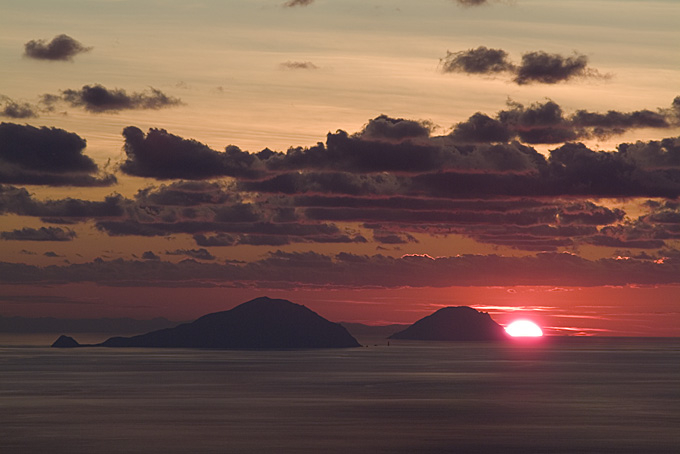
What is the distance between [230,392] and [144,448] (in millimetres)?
80897

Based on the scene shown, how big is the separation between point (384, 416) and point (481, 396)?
49580mm

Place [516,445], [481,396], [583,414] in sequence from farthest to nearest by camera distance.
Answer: [481,396]
[583,414]
[516,445]

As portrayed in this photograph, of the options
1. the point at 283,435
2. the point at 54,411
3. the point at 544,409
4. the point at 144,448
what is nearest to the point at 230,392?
the point at 54,411

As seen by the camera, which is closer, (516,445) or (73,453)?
(73,453)

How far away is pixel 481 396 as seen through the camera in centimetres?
17450

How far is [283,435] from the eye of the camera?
109m

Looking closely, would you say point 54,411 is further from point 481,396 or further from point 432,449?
point 481,396

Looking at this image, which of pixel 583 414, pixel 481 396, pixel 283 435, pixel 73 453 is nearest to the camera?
pixel 73 453

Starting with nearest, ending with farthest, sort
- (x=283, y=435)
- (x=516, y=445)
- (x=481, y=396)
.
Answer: (x=516, y=445) → (x=283, y=435) → (x=481, y=396)

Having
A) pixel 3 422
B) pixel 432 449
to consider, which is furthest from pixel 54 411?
pixel 432 449

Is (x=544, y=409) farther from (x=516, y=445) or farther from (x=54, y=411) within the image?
(x=54, y=411)

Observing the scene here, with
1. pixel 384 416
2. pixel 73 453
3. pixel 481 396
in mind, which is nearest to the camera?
pixel 73 453

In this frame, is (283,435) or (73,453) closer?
(73,453)

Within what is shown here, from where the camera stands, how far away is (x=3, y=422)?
4766 inches
